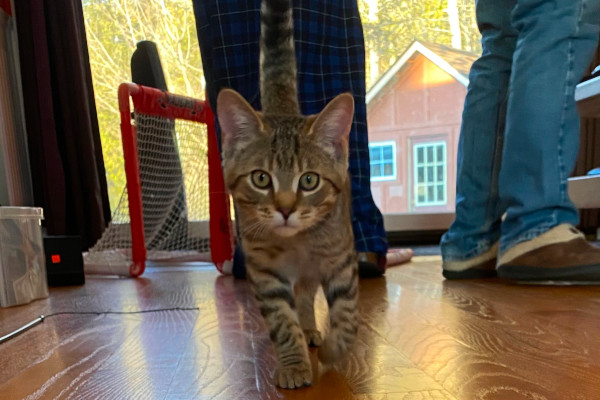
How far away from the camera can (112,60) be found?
116 inches

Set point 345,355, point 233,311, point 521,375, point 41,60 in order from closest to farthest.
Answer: point 521,375 → point 345,355 → point 233,311 → point 41,60

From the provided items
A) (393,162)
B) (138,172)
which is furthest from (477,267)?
(393,162)

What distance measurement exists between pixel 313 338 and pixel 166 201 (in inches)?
64.4

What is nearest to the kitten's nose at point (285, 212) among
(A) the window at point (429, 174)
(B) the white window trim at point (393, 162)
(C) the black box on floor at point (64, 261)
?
(C) the black box on floor at point (64, 261)

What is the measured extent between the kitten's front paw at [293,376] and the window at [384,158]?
2.67 m

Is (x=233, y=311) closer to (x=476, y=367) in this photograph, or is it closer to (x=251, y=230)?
(x=251, y=230)

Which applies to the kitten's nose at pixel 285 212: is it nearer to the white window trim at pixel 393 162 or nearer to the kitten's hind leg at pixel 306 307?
the kitten's hind leg at pixel 306 307

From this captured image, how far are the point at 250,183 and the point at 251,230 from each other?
0.10 m

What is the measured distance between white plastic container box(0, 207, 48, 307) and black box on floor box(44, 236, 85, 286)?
0.98ft

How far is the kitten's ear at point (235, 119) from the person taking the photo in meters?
0.89

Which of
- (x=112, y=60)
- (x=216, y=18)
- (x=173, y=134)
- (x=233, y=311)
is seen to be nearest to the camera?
(x=233, y=311)

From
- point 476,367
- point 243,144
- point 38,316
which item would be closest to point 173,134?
point 38,316

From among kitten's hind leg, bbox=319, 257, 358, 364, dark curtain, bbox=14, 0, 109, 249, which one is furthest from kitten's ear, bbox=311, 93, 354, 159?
dark curtain, bbox=14, 0, 109, 249

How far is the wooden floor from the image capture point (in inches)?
28.0
